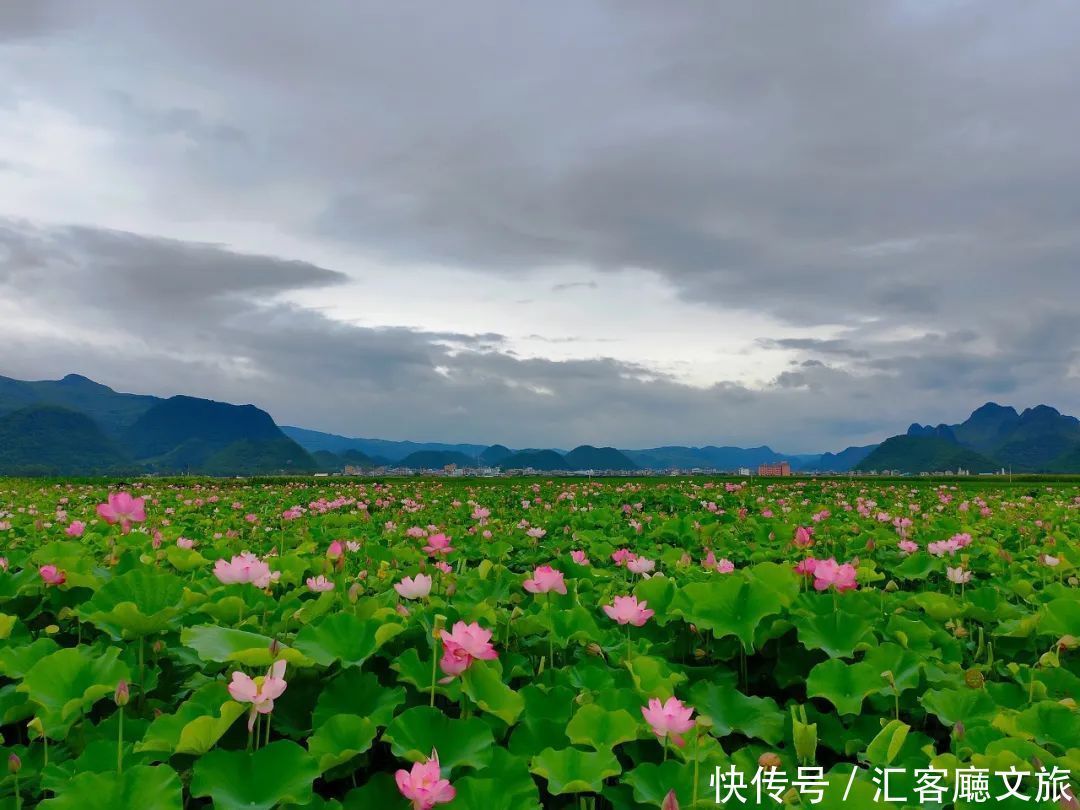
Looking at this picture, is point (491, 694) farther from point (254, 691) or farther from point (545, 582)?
point (545, 582)

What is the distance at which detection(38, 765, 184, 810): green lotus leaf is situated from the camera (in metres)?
1.60

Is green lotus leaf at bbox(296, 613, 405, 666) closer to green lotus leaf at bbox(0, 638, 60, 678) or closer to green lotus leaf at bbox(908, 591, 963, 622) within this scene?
green lotus leaf at bbox(0, 638, 60, 678)

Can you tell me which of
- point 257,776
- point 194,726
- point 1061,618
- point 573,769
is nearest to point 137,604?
point 194,726

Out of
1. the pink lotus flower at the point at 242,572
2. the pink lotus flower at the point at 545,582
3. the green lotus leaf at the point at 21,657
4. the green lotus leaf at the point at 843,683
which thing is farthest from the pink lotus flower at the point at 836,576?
the green lotus leaf at the point at 21,657

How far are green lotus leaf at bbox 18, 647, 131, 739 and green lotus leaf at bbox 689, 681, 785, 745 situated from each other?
1.90m

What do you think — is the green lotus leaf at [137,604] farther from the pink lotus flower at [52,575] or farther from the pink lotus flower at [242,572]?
the pink lotus flower at [52,575]

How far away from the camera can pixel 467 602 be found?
10.1 ft

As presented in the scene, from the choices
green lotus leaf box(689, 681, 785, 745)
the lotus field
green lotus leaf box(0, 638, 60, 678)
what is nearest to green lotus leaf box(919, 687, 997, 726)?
the lotus field

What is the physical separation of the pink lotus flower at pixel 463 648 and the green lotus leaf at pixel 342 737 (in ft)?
0.87

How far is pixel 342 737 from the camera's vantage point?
1.85 m

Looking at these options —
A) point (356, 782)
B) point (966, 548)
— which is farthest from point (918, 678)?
point (966, 548)

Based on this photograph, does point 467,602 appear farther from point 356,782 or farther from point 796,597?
point 796,597

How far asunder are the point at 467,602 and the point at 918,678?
1.83 metres

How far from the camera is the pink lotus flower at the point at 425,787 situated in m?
1.57
